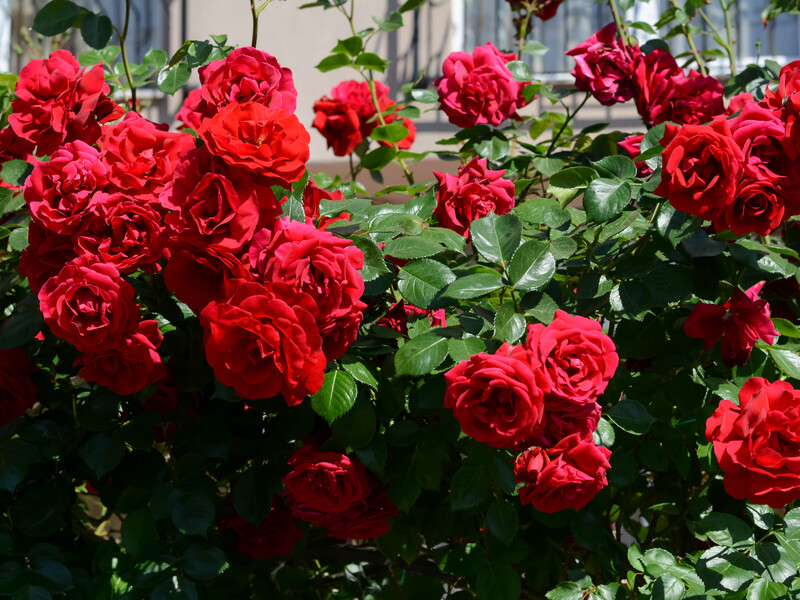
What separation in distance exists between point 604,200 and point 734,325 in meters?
0.26

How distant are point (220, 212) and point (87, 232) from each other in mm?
246

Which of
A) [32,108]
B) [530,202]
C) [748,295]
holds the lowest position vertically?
[748,295]

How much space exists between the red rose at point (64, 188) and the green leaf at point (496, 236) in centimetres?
49

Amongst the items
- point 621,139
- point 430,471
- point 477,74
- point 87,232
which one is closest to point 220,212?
point 87,232

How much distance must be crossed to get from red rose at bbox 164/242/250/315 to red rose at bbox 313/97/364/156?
1157 millimetres

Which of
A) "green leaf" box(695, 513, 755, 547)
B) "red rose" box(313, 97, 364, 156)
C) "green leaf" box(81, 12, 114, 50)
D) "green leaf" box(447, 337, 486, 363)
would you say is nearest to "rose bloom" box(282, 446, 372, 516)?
"green leaf" box(447, 337, 486, 363)

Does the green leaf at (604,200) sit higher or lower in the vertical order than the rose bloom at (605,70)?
lower

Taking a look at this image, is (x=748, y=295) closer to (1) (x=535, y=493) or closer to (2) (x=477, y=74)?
(1) (x=535, y=493)

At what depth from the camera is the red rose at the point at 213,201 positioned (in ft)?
2.89

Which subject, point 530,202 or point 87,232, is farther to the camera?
point 530,202

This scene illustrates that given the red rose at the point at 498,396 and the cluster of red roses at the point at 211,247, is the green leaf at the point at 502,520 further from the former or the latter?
the cluster of red roses at the point at 211,247

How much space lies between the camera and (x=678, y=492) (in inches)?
55.3

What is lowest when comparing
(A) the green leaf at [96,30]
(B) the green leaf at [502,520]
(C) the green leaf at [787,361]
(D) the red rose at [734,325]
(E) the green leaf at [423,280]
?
(B) the green leaf at [502,520]

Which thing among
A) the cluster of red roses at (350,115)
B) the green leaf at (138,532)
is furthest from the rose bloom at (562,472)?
the cluster of red roses at (350,115)
